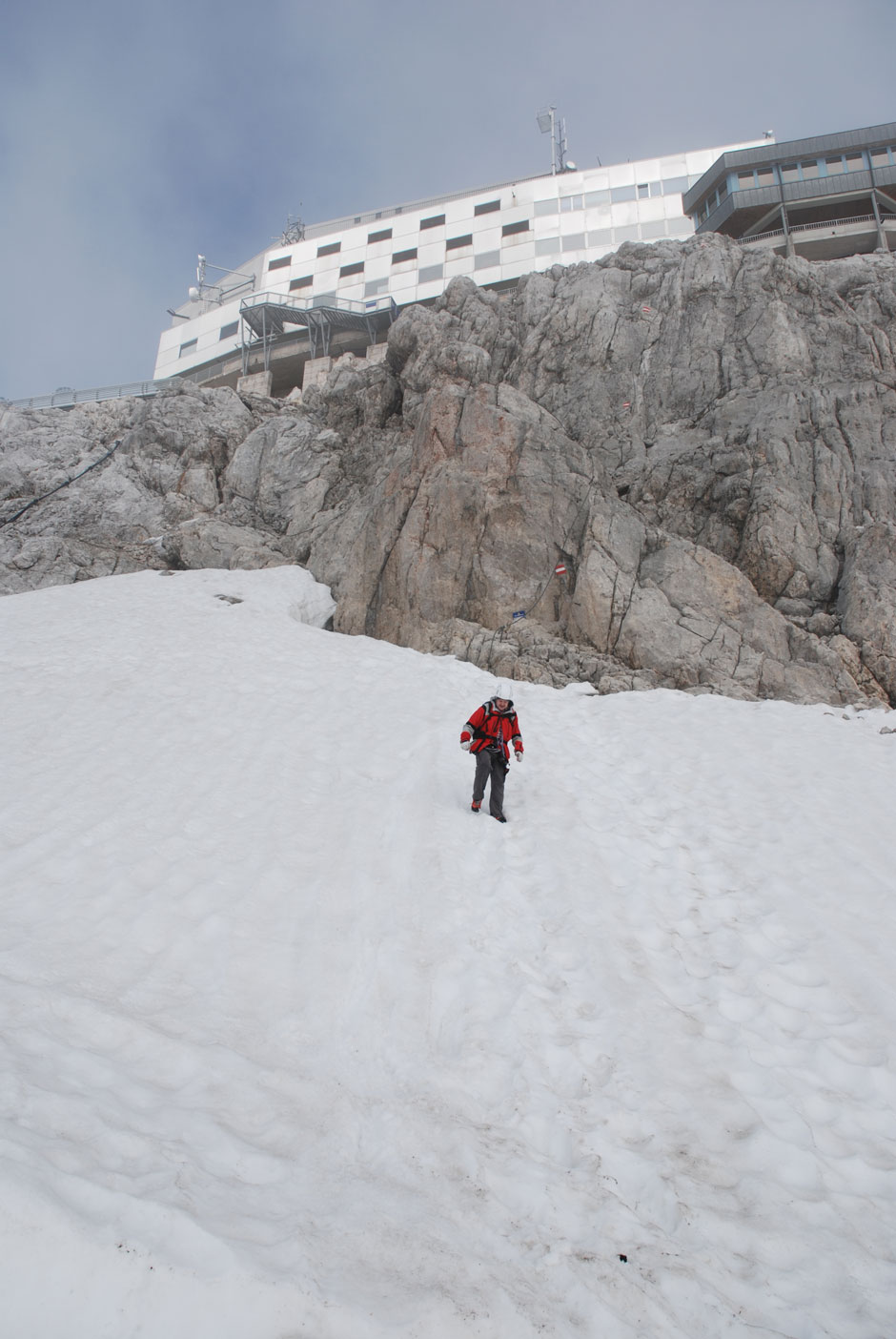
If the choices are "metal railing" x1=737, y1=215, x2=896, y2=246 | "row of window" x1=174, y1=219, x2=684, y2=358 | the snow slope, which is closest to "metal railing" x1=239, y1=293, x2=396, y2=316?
"row of window" x1=174, y1=219, x2=684, y2=358

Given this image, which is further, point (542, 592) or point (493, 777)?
point (542, 592)

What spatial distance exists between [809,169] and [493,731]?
44987mm

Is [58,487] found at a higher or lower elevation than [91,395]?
lower

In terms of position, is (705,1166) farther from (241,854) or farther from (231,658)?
(231,658)

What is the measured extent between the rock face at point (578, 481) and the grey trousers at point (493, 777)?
304 inches

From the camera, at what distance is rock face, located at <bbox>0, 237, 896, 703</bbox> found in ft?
58.6

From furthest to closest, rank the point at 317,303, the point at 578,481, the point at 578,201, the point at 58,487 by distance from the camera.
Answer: the point at 578,201
the point at 317,303
the point at 58,487
the point at 578,481

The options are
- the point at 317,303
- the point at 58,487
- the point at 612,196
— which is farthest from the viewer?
the point at 612,196

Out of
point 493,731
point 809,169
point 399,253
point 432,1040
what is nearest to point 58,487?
point 493,731

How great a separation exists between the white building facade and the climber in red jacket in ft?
132

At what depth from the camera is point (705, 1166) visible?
13.9 feet

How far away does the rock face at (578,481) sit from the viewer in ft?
58.6

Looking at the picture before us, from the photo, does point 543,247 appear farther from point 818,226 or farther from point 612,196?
point 818,226

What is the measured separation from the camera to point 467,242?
46062 mm
